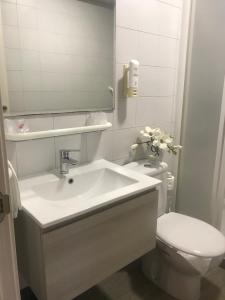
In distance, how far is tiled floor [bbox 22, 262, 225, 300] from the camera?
1575 millimetres

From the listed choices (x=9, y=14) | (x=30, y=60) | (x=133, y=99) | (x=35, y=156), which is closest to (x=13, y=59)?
(x=30, y=60)

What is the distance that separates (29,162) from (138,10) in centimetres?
113

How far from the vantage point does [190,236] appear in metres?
1.48

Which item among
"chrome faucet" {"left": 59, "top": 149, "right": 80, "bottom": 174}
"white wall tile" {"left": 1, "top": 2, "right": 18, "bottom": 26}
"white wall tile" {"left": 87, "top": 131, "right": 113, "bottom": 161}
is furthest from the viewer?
"white wall tile" {"left": 87, "top": 131, "right": 113, "bottom": 161}

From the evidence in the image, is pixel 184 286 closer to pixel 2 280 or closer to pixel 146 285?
pixel 146 285

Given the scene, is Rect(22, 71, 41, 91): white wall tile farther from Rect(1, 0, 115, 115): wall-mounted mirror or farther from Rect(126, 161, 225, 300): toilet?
Rect(126, 161, 225, 300): toilet

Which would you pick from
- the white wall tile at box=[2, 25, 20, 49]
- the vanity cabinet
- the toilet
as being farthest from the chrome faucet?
the white wall tile at box=[2, 25, 20, 49]

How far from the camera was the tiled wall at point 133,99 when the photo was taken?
133cm

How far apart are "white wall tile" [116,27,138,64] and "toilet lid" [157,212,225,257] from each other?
1.07m

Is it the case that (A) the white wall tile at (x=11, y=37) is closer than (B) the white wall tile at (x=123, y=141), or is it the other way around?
(A) the white wall tile at (x=11, y=37)

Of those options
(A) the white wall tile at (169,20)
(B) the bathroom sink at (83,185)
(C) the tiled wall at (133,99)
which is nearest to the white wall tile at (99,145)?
(C) the tiled wall at (133,99)

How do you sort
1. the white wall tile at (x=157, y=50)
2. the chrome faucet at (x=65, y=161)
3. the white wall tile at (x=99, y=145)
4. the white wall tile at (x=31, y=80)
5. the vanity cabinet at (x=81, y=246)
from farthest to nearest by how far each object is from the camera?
1. the white wall tile at (x=157, y=50)
2. the white wall tile at (x=99, y=145)
3. the chrome faucet at (x=65, y=161)
4. the white wall tile at (x=31, y=80)
5. the vanity cabinet at (x=81, y=246)

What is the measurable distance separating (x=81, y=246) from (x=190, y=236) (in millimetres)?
762

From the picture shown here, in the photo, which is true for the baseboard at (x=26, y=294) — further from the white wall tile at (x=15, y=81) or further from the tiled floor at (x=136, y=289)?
the white wall tile at (x=15, y=81)
